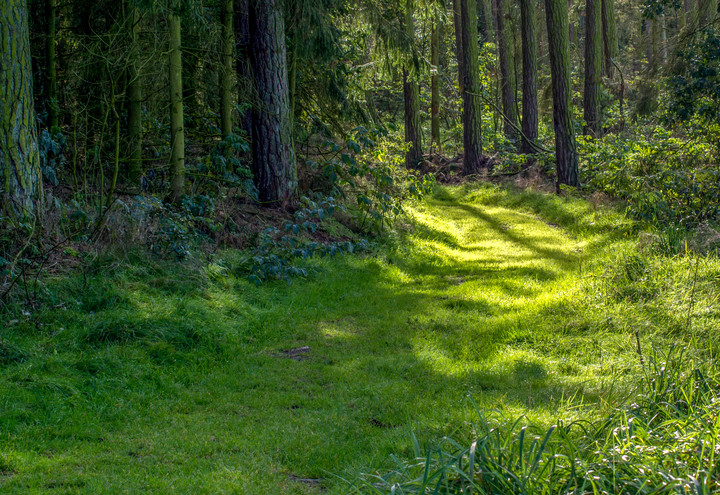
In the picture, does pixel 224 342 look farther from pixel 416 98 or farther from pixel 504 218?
pixel 416 98

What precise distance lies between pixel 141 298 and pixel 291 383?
2.13m

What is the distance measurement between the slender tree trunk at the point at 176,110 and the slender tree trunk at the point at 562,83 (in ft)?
30.9

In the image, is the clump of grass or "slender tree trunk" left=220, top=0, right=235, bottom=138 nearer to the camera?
the clump of grass

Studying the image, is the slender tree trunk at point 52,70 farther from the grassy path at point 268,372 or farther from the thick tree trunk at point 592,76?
the thick tree trunk at point 592,76

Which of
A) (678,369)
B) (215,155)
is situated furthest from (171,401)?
(215,155)

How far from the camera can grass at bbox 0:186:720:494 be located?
3.85 m

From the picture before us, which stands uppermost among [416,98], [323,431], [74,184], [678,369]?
[416,98]

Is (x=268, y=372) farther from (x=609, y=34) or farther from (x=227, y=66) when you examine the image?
(x=609, y=34)

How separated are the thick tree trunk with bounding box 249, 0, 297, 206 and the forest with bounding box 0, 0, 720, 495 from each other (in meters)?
0.04

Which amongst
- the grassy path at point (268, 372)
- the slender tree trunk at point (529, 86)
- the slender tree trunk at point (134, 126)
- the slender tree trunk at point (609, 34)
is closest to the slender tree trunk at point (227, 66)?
the slender tree trunk at point (134, 126)

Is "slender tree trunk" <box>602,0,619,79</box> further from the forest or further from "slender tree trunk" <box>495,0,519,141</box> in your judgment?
the forest

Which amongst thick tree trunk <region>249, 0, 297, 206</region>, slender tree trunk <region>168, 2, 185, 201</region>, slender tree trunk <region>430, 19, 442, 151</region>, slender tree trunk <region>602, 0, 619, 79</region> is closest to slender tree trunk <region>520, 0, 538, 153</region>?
slender tree trunk <region>430, 19, 442, 151</region>

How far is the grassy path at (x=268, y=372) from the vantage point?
380 centimetres

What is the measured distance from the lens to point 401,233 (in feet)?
38.8
